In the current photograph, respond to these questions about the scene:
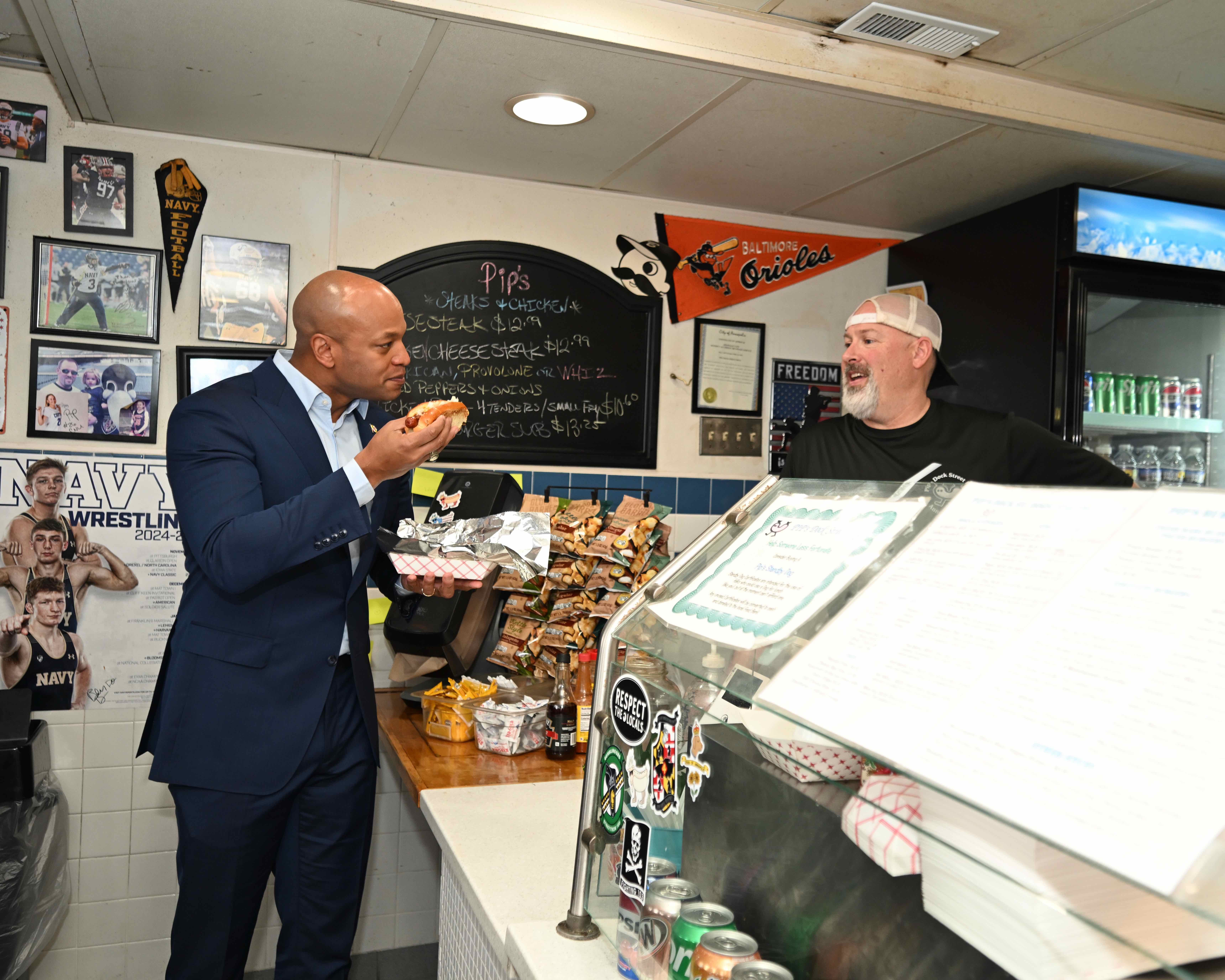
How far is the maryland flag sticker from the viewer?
301 cm

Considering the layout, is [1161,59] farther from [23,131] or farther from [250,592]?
[23,131]

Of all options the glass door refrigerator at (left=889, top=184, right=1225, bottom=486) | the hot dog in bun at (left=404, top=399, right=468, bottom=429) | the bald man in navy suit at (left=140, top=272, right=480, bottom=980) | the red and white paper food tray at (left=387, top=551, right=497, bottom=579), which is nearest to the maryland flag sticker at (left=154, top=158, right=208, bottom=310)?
the bald man in navy suit at (left=140, top=272, right=480, bottom=980)

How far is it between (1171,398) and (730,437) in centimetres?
168

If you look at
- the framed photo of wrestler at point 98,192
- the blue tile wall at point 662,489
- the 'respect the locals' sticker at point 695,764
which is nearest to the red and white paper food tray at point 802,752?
the 'respect the locals' sticker at point 695,764

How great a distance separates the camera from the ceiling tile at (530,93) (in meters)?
2.37

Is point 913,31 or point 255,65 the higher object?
point 913,31

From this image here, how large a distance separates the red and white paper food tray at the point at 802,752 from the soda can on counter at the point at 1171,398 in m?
3.21

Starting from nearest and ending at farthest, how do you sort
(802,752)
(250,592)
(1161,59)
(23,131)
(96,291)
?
(802,752)
(250,592)
(1161,59)
(23,131)
(96,291)

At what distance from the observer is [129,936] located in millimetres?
3021

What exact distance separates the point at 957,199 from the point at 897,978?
10.7 ft

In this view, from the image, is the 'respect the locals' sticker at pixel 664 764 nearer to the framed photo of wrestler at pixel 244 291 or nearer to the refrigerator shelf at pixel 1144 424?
the framed photo of wrestler at pixel 244 291

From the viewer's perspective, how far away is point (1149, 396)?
11.5 ft

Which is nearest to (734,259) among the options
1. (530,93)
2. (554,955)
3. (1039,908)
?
(530,93)

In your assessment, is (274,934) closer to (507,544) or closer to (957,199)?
(507,544)
